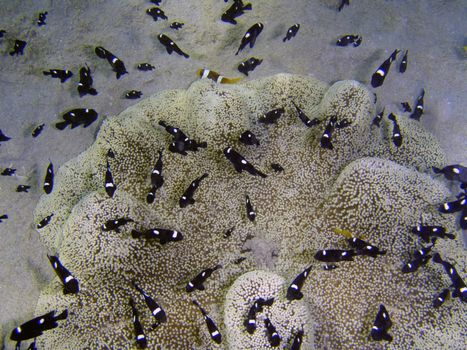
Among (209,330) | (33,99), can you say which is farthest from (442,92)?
(33,99)

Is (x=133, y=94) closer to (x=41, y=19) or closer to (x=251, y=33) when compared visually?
(x=251, y=33)

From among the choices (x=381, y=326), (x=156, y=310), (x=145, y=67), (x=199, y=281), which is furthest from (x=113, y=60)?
(x=381, y=326)

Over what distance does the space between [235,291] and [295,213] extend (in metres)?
1.12

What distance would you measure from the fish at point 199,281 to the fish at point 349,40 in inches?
156

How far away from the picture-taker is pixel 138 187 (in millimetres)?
4137

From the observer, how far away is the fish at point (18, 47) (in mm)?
5477

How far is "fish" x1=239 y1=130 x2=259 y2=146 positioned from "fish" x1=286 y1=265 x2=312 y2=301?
4.97 feet

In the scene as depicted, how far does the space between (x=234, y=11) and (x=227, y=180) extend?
2.75 metres

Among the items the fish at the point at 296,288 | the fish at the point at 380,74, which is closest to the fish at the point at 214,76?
the fish at the point at 380,74

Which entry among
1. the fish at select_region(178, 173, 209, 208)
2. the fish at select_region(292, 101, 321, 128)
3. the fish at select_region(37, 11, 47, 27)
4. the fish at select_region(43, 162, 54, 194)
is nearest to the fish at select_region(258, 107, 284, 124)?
the fish at select_region(292, 101, 321, 128)

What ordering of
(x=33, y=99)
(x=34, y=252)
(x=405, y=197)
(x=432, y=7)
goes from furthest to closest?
1. (x=432, y=7)
2. (x=33, y=99)
3. (x=34, y=252)
4. (x=405, y=197)

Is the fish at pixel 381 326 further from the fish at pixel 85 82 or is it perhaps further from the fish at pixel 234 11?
the fish at pixel 85 82

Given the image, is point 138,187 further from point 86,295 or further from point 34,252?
point 34,252

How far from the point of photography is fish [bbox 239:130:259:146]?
4047 millimetres
